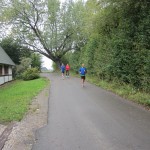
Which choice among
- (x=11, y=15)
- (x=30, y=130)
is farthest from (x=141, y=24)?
(x=11, y=15)

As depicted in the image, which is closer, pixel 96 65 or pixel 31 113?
pixel 31 113

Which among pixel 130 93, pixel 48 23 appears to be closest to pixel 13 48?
pixel 48 23

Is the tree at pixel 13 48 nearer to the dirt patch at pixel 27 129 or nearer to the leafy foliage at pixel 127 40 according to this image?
the leafy foliage at pixel 127 40

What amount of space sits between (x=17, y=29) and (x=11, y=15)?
102 inches

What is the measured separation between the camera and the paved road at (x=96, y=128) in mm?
5730

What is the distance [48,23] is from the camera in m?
38.9

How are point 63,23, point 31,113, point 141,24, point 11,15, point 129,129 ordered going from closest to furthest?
point 129,129, point 31,113, point 141,24, point 11,15, point 63,23

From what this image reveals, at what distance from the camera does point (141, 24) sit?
12031mm

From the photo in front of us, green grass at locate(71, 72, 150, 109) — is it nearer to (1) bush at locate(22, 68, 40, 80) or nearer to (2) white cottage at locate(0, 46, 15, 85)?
(2) white cottage at locate(0, 46, 15, 85)

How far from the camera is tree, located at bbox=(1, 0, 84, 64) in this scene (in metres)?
37.3

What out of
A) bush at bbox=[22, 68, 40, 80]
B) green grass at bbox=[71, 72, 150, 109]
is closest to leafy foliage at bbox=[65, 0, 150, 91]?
green grass at bbox=[71, 72, 150, 109]

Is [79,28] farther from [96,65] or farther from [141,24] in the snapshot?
[141,24]

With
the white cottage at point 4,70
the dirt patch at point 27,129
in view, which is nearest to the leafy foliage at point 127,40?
the dirt patch at point 27,129

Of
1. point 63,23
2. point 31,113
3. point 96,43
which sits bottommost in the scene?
point 31,113
